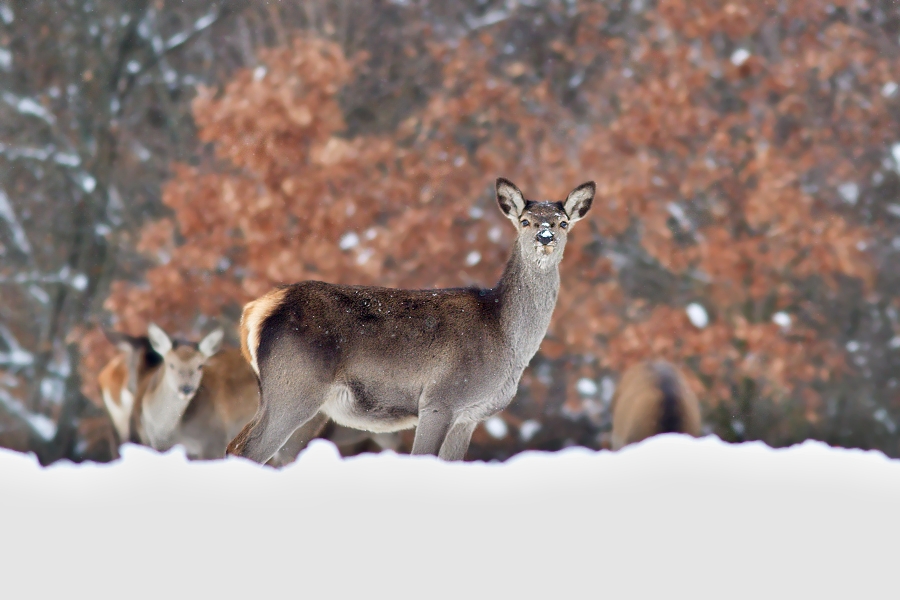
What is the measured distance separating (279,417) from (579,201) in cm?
200

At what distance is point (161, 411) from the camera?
9.78m

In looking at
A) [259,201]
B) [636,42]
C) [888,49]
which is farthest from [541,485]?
[888,49]

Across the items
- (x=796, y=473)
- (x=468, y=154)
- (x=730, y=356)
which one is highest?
(x=796, y=473)

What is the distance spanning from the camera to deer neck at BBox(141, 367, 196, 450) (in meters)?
9.68

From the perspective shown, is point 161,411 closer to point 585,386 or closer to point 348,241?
point 348,241

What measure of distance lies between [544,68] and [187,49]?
167 inches

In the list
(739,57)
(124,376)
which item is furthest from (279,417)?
(739,57)

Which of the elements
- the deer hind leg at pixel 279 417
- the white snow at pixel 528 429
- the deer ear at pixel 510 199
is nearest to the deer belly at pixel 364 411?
the deer hind leg at pixel 279 417

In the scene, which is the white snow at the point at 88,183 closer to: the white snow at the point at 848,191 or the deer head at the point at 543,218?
the deer head at the point at 543,218

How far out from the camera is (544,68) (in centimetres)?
1241

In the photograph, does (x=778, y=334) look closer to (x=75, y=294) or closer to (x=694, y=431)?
(x=694, y=431)

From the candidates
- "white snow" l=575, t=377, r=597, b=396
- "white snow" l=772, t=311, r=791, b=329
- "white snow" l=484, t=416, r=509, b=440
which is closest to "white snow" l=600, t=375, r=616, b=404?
"white snow" l=575, t=377, r=597, b=396

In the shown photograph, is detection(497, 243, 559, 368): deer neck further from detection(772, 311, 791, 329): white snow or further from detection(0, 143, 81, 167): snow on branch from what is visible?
detection(0, 143, 81, 167): snow on branch

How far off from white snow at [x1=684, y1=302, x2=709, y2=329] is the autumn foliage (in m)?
0.05
